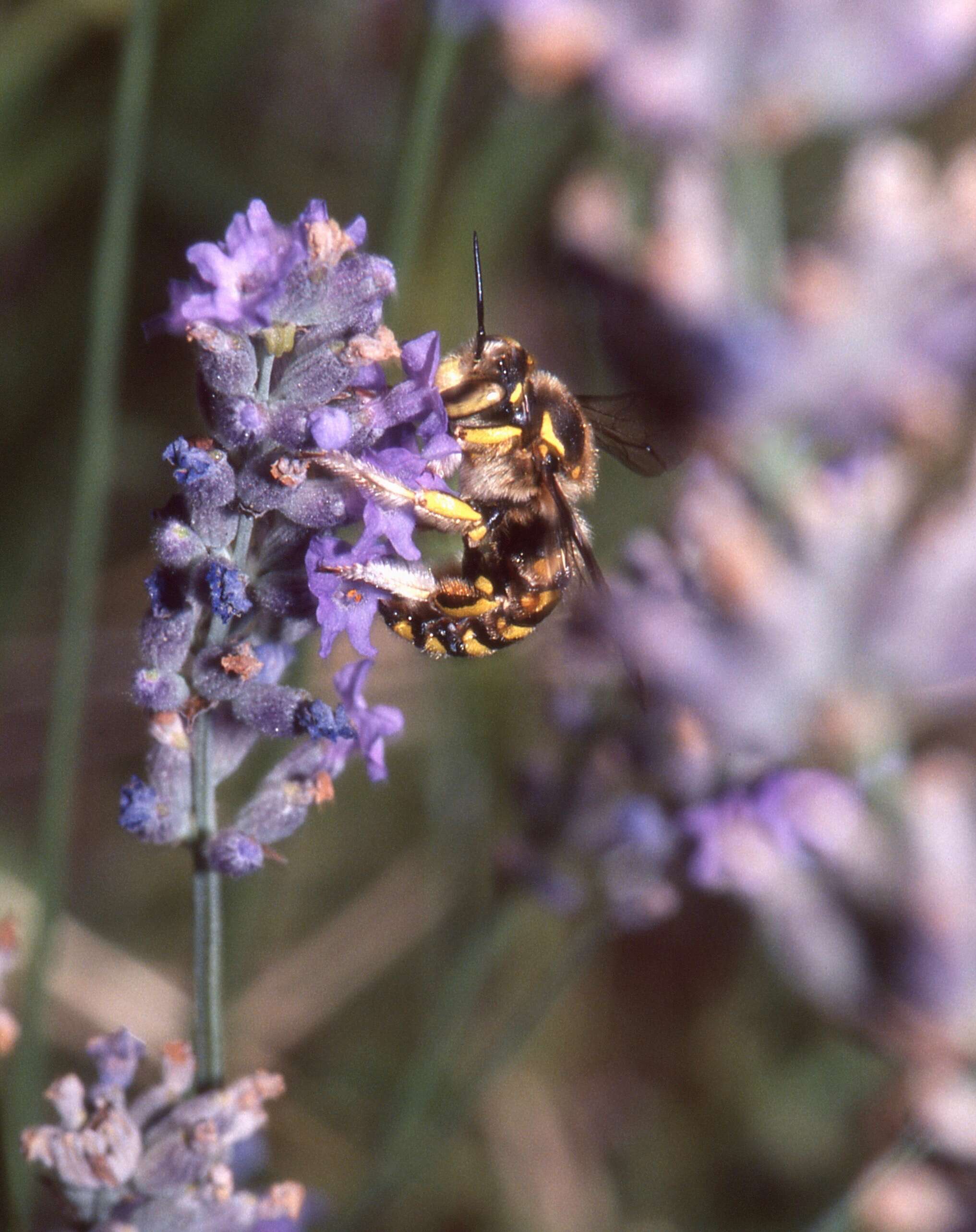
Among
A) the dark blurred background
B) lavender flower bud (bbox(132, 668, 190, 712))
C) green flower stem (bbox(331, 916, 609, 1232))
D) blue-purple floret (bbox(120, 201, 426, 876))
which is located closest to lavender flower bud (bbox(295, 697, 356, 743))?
blue-purple floret (bbox(120, 201, 426, 876))

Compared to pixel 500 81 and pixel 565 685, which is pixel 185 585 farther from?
pixel 500 81

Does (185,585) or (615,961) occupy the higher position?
(615,961)

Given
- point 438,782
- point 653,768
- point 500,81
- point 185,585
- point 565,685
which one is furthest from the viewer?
point 500,81

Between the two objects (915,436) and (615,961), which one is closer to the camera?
(915,436)

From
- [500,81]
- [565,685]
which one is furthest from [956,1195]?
[500,81]

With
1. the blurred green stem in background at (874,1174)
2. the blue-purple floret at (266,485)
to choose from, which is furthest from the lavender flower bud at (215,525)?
the blurred green stem in background at (874,1174)

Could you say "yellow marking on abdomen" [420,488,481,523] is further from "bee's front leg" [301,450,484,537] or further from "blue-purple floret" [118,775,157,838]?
"blue-purple floret" [118,775,157,838]

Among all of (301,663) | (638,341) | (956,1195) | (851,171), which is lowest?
(956,1195)

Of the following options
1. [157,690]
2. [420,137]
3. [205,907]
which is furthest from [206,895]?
[420,137]
